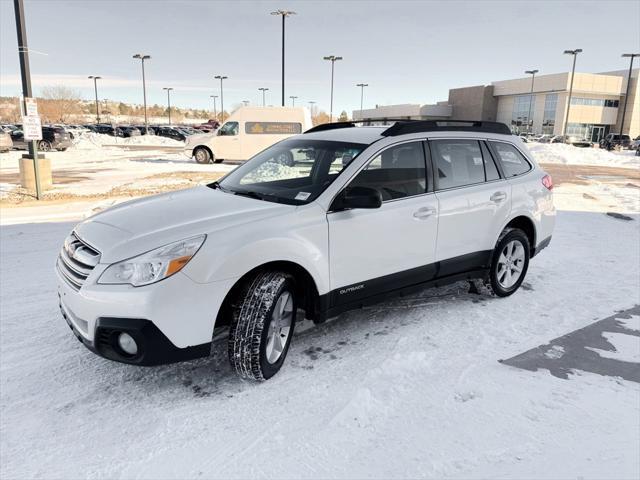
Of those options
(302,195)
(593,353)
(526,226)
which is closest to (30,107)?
(302,195)

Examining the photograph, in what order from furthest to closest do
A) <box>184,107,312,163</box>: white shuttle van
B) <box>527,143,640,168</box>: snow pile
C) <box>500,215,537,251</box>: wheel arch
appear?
<box>527,143,640,168</box>: snow pile < <box>184,107,312,163</box>: white shuttle van < <box>500,215,537,251</box>: wheel arch

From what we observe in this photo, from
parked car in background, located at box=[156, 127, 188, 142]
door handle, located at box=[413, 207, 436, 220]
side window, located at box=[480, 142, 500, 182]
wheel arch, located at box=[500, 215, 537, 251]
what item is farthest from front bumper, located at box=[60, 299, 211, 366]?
parked car in background, located at box=[156, 127, 188, 142]

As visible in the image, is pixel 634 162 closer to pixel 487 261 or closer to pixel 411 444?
pixel 487 261

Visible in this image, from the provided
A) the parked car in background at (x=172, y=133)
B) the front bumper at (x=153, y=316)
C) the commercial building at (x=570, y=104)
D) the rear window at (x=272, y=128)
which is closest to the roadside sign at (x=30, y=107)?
the front bumper at (x=153, y=316)

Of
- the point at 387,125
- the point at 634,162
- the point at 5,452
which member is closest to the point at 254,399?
the point at 5,452

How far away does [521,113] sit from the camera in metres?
79.2

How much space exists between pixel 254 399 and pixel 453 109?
94.9 meters

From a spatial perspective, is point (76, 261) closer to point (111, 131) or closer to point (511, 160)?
point (511, 160)

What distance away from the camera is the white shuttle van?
21.1 metres

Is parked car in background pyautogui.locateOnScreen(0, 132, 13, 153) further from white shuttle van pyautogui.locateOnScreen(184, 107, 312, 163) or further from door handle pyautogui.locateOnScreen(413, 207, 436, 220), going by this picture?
door handle pyautogui.locateOnScreen(413, 207, 436, 220)

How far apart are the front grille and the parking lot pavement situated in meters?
3.06

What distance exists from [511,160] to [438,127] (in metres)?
1.14

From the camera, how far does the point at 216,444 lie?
108 inches

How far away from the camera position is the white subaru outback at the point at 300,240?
2918 mm
